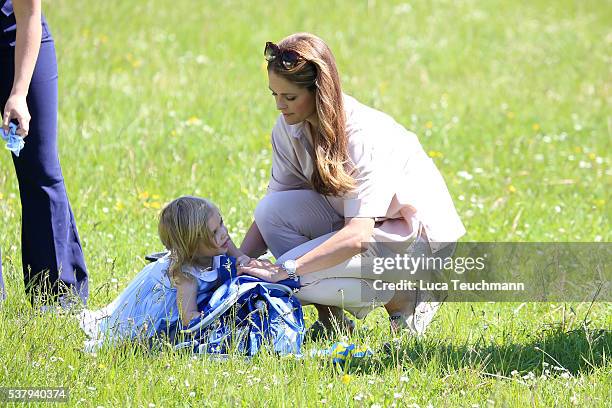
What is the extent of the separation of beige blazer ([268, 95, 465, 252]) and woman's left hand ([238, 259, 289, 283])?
38 cm

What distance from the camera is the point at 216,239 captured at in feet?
13.6

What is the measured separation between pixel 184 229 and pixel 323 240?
65 cm

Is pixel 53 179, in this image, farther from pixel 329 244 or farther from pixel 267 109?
pixel 267 109

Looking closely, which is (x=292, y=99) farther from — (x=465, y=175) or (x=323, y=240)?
(x=465, y=175)

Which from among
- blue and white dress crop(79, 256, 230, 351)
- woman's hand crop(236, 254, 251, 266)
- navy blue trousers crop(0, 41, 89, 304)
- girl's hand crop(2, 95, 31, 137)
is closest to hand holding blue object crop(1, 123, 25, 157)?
girl's hand crop(2, 95, 31, 137)

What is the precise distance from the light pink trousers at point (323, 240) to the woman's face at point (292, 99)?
1.79ft

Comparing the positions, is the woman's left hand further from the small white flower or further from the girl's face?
the small white flower

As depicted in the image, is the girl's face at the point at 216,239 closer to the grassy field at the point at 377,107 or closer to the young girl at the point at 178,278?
the young girl at the point at 178,278

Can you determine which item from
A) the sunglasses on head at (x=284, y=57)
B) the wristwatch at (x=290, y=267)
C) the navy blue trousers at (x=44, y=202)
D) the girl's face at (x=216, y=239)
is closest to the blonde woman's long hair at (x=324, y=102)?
the sunglasses on head at (x=284, y=57)

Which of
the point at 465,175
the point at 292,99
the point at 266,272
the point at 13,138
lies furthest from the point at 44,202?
the point at 465,175

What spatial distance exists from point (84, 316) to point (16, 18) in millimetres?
1275

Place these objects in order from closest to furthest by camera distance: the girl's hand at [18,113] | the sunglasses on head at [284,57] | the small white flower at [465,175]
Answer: the girl's hand at [18,113] → the sunglasses on head at [284,57] → the small white flower at [465,175]

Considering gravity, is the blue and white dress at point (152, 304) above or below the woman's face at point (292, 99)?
below

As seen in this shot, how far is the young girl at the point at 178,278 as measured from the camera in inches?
159
